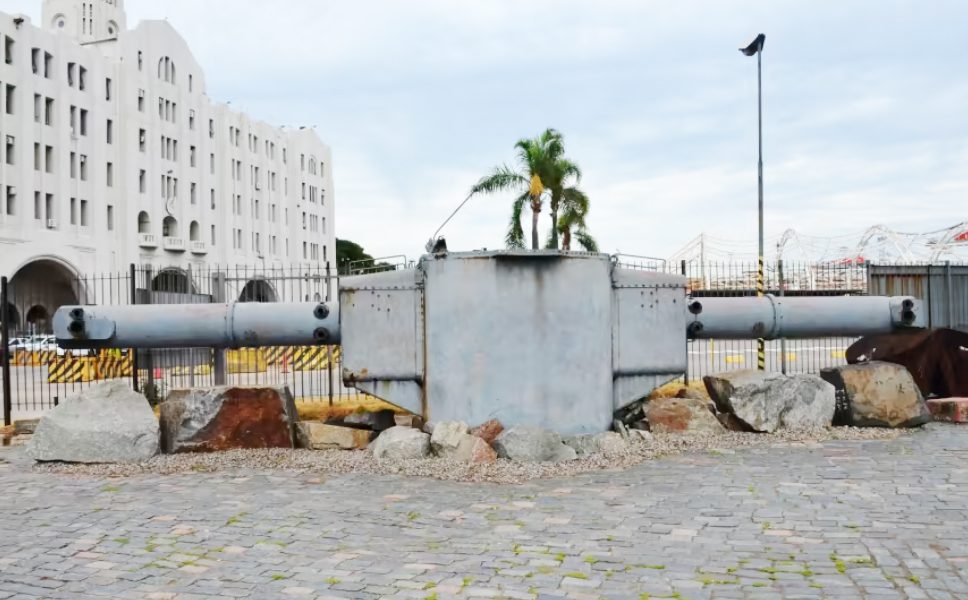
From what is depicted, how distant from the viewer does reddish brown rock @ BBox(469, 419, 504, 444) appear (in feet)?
32.0

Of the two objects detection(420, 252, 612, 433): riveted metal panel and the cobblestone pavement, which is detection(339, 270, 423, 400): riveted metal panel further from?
the cobblestone pavement

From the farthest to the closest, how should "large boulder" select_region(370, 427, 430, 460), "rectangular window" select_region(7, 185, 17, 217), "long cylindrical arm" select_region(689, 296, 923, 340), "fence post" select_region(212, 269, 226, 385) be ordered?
1. "rectangular window" select_region(7, 185, 17, 217)
2. "fence post" select_region(212, 269, 226, 385)
3. "long cylindrical arm" select_region(689, 296, 923, 340)
4. "large boulder" select_region(370, 427, 430, 460)

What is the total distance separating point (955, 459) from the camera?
360 inches

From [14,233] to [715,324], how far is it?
1572 inches

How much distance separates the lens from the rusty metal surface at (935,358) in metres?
13.2

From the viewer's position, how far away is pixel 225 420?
10250 mm

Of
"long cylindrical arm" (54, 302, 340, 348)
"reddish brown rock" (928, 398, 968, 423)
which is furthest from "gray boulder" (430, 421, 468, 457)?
"reddish brown rock" (928, 398, 968, 423)

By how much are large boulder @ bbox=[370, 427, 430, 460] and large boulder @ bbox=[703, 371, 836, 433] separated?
13.0 feet

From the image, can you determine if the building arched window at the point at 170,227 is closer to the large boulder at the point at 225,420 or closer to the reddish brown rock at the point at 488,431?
the large boulder at the point at 225,420

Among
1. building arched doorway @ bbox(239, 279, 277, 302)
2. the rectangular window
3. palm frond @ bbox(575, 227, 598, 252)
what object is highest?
the rectangular window

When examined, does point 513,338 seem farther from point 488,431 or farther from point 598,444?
point 598,444

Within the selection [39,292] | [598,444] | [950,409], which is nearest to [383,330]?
[598,444]

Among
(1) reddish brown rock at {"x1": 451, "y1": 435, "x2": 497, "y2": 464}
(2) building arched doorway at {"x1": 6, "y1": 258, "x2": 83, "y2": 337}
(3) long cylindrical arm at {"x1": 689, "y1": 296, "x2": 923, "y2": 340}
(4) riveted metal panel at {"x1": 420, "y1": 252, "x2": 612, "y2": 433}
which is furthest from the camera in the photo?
(2) building arched doorway at {"x1": 6, "y1": 258, "x2": 83, "y2": 337}

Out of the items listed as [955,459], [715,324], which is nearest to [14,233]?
[715,324]
